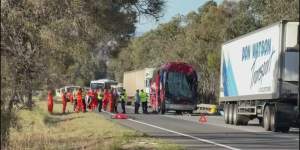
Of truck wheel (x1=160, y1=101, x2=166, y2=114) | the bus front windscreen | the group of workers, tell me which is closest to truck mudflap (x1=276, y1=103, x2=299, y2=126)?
the bus front windscreen

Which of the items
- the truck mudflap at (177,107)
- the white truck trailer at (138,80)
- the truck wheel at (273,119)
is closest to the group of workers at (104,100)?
the truck mudflap at (177,107)

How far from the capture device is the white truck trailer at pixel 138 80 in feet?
186

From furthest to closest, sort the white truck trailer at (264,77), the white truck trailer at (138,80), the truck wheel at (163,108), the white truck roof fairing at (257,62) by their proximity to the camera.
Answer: the white truck trailer at (138,80)
the truck wheel at (163,108)
the white truck roof fairing at (257,62)
the white truck trailer at (264,77)

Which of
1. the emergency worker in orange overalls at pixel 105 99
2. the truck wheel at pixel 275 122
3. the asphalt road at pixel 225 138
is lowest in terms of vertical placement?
the asphalt road at pixel 225 138

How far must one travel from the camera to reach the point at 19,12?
17234 millimetres

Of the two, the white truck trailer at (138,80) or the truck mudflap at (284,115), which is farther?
the white truck trailer at (138,80)

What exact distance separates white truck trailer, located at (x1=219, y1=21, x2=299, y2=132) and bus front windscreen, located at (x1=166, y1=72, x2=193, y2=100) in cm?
1001

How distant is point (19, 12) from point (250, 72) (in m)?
15.6

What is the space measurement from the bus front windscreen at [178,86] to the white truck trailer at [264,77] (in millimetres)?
10015

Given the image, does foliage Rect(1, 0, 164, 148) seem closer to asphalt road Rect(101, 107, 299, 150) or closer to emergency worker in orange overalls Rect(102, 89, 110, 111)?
asphalt road Rect(101, 107, 299, 150)

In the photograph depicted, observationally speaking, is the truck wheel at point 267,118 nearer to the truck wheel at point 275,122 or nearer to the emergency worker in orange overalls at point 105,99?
the truck wheel at point 275,122

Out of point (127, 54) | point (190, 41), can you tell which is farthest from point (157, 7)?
point (127, 54)

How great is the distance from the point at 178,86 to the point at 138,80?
19701mm

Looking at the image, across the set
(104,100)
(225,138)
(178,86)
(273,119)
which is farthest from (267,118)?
(104,100)
